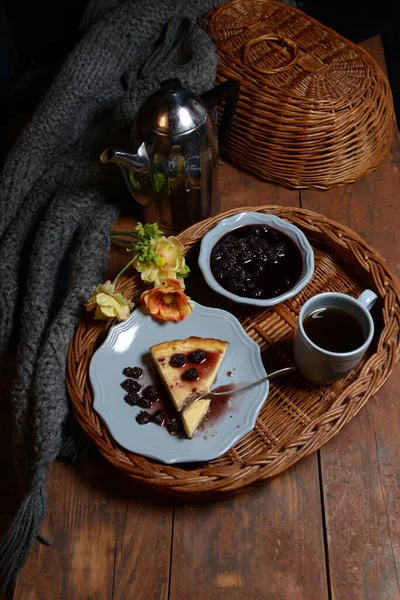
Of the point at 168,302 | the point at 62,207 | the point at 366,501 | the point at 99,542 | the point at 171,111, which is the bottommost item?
the point at 366,501

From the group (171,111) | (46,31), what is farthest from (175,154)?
(46,31)

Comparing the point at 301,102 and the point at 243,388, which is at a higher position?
the point at 301,102

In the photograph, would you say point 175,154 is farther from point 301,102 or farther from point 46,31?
point 46,31

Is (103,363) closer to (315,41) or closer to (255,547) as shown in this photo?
(255,547)

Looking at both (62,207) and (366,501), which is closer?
(366,501)

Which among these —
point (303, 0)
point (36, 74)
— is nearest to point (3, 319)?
point (36, 74)

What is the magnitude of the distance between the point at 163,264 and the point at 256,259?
160 mm

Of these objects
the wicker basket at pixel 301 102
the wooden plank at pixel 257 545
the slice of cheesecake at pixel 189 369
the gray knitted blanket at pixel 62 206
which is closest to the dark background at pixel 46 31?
the gray knitted blanket at pixel 62 206

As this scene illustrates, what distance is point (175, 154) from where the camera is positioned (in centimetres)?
97

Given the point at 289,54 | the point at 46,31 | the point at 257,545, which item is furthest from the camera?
the point at 46,31

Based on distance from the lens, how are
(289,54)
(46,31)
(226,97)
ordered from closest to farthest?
(226,97)
(289,54)
(46,31)

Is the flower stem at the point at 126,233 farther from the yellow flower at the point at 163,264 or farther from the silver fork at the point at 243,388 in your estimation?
the silver fork at the point at 243,388

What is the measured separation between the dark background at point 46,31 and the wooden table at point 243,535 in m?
0.99

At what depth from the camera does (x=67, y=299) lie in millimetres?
974
